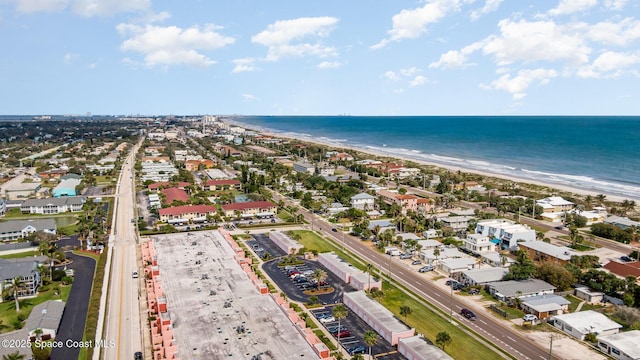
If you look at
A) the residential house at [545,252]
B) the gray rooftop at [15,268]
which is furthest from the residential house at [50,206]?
the residential house at [545,252]

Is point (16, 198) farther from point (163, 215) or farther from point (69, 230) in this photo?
point (163, 215)

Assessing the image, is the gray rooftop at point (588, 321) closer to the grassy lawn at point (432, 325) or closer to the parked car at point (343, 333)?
the grassy lawn at point (432, 325)

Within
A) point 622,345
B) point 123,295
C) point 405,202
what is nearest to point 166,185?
point 405,202

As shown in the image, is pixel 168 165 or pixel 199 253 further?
pixel 168 165

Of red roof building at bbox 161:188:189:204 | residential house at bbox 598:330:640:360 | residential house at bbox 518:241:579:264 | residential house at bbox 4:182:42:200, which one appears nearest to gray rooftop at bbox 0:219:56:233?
red roof building at bbox 161:188:189:204

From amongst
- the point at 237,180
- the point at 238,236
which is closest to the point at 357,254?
the point at 238,236
